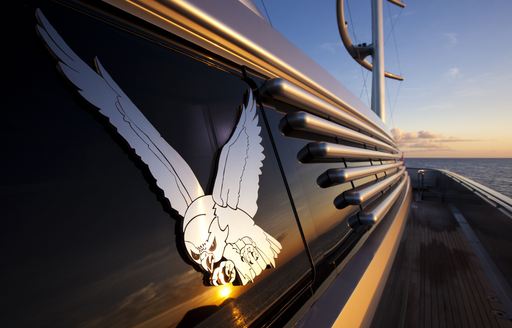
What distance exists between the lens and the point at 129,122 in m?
0.52

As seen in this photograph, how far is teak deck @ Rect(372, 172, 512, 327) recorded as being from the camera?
206 centimetres

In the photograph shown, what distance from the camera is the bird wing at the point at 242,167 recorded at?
2.20 ft

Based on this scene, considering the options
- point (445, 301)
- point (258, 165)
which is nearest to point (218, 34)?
point (258, 165)

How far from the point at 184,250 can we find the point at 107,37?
0.51 meters

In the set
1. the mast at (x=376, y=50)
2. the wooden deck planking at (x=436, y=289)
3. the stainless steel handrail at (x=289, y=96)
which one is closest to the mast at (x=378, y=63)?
the mast at (x=376, y=50)

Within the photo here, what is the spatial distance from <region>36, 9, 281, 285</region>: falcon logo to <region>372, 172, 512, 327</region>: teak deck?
5.23 ft

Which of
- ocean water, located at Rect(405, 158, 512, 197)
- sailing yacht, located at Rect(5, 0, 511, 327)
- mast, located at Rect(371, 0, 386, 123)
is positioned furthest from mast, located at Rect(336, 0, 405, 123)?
ocean water, located at Rect(405, 158, 512, 197)

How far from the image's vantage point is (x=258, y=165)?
82 cm

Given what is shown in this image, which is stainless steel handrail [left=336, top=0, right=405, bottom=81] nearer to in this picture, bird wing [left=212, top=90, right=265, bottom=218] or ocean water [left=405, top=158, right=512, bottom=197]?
bird wing [left=212, top=90, right=265, bottom=218]

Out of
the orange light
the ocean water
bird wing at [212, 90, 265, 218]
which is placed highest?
bird wing at [212, 90, 265, 218]

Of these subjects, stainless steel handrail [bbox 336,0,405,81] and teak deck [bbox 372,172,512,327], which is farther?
stainless steel handrail [bbox 336,0,405,81]

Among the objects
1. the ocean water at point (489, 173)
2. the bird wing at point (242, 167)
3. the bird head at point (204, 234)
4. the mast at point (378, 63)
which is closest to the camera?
the bird head at point (204, 234)

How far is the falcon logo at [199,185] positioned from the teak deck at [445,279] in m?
1.59

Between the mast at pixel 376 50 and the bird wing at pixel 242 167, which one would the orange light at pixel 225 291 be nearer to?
the bird wing at pixel 242 167
